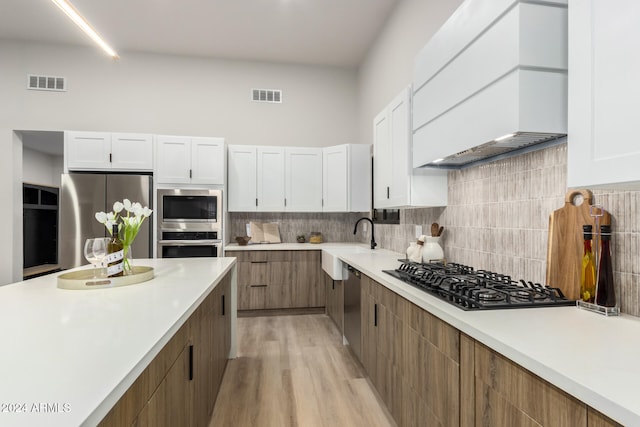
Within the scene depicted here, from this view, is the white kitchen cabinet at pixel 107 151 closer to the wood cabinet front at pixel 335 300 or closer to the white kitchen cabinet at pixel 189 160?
the white kitchen cabinet at pixel 189 160

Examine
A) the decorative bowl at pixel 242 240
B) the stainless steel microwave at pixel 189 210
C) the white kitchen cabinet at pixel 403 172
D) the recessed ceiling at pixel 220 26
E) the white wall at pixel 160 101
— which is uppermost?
the recessed ceiling at pixel 220 26

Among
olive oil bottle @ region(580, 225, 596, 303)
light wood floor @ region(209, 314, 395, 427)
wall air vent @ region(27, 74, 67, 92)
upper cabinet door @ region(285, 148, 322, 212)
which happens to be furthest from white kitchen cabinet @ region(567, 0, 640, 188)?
wall air vent @ region(27, 74, 67, 92)

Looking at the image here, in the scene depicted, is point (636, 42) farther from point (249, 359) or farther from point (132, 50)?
point (132, 50)

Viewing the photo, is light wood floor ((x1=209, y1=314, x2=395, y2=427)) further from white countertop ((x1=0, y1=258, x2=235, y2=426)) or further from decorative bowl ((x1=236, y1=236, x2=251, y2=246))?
decorative bowl ((x1=236, y1=236, x2=251, y2=246))

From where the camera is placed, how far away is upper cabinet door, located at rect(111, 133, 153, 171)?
4098mm

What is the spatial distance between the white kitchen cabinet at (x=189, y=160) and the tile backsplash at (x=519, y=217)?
2652 mm

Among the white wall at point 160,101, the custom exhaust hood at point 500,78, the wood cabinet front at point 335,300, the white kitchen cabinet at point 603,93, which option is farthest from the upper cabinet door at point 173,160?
the white kitchen cabinet at point 603,93

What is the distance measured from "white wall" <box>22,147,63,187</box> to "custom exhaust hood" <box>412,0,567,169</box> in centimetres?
693

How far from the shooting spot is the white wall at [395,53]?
2.90 metres

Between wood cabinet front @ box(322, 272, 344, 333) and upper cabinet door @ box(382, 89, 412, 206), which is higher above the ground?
upper cabinet door @ box(382, 89, 412, 206)

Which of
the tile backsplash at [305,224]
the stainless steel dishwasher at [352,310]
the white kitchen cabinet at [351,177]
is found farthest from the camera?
the tile backsplash at [305,224]

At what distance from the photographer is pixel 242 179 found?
454 cm

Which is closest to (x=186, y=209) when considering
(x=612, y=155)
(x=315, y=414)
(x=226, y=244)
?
(x=226, y=244)

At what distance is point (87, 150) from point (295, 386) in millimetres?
3618
